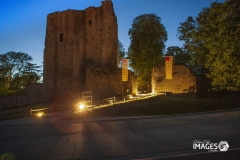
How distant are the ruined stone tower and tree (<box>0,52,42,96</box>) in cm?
523

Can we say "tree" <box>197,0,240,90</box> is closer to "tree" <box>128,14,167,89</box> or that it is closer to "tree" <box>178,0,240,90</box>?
"tree" <box>178,0,240,90</box>

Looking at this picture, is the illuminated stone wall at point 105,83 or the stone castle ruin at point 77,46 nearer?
the illuminated stone wall at point 105,83

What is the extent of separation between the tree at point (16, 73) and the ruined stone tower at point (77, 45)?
17.2 feet

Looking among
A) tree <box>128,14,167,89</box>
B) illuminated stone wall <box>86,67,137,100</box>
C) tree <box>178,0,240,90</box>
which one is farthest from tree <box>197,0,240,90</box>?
Answer: illuminated stone wall <box>86,67,137,100</box>

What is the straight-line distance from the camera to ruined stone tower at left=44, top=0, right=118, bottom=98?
125 ft

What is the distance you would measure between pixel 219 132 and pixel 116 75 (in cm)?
2428

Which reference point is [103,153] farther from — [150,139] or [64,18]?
[64,18]

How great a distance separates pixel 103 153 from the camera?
23.5ft

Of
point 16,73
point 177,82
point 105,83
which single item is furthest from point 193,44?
point 16,73

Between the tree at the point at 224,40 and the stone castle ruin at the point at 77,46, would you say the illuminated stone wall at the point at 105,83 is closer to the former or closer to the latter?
the stone castle ruin at the point at 77,46

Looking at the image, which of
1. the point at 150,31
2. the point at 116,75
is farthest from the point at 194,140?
the point at 150,31

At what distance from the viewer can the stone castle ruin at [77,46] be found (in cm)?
3800

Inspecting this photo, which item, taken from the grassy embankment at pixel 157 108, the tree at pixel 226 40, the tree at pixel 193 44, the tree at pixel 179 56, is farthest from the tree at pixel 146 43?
the tree at pixel 179 56

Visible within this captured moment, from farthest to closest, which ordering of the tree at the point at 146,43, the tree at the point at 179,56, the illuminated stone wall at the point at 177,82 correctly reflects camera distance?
the tree at the point at 179,56, the tree at the point at 146,43, the illuminated stone wall at the point at 177,82
